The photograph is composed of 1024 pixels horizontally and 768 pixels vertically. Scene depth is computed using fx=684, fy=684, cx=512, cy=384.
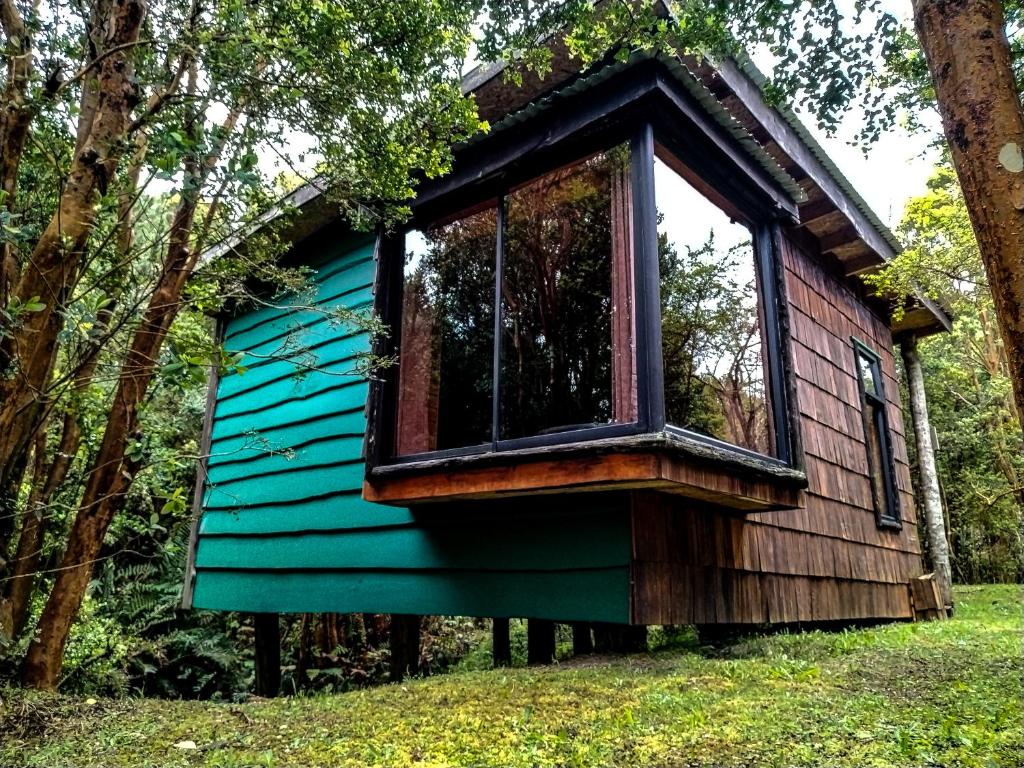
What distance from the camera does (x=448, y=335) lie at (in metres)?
4.24

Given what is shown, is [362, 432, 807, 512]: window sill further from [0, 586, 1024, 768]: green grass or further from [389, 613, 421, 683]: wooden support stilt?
[389, 613, 421, 683]: wooden support stilt

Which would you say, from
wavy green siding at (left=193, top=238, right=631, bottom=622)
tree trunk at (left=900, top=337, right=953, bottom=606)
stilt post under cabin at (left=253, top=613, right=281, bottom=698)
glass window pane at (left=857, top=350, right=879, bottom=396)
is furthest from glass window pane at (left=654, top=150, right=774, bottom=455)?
tree trunk at (left=900, top=337, right=953, bottom=606)

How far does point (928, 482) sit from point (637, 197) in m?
5.98

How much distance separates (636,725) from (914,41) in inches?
148

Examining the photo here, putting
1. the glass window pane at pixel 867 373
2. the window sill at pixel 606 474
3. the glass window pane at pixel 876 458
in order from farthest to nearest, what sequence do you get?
the glass window pane at pixel 867 373
the glass window pane at pixel 876 458
the window sill at pixel 606 474

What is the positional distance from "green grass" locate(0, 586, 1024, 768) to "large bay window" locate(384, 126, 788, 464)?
44.2 inches

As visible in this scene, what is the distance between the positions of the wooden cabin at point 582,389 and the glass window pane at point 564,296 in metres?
0.01

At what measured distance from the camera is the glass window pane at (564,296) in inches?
139

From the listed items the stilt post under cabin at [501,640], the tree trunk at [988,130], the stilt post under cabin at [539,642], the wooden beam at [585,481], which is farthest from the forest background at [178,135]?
the stilt post under cabin at [501,640]

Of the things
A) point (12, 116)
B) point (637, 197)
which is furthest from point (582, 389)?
point (12, 116)

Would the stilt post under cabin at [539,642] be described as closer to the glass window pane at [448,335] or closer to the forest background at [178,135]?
the glass window pane at [448,335]

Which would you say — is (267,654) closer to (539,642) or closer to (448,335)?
(539,642)

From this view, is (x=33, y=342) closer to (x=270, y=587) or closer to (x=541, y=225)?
(x=541, y=225)

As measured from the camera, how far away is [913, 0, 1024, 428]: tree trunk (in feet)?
6.11
